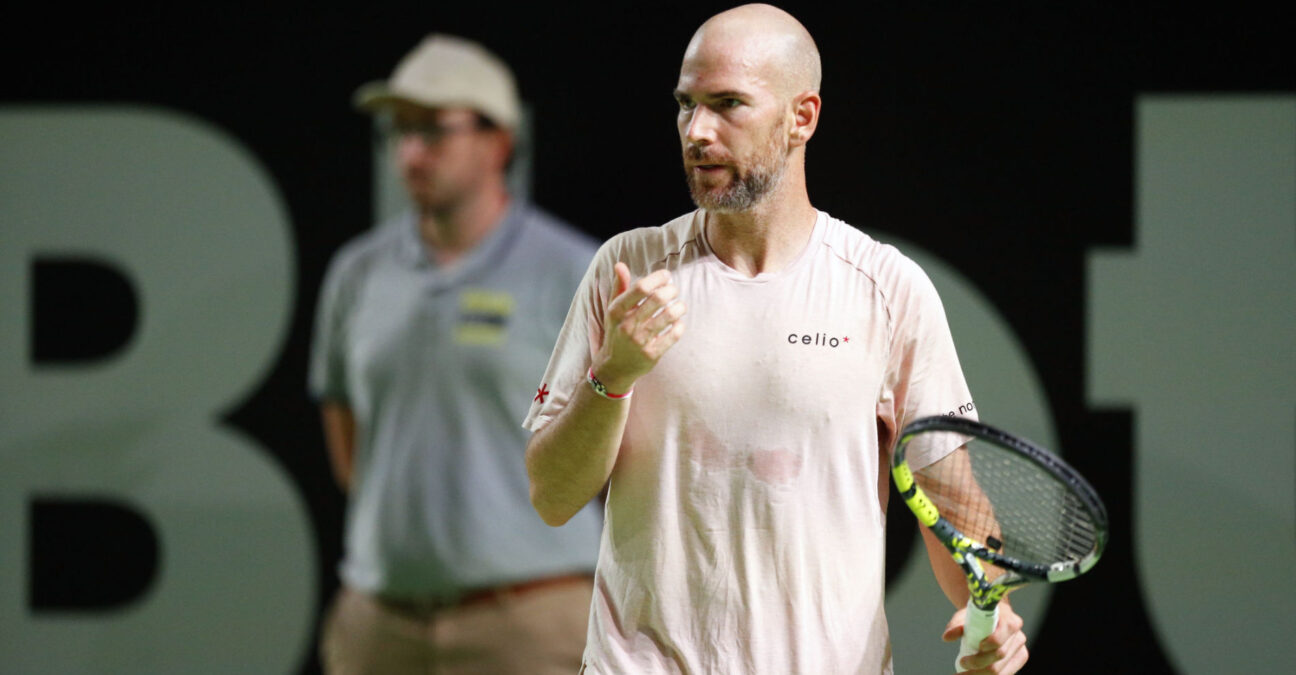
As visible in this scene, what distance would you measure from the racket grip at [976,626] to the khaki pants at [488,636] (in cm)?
198

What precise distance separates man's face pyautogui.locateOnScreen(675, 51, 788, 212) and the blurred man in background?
6.12 feet

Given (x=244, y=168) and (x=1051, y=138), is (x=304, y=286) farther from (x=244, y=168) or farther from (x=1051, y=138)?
(x=1051, y=138)

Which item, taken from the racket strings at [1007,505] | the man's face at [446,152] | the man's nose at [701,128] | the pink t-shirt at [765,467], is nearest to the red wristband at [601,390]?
the pink t-shirt at [765,467]

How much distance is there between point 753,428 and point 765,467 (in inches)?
2.8

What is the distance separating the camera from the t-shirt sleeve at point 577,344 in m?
2.37

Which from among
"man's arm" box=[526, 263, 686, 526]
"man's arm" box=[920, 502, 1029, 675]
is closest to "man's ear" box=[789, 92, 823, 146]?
"man's arm" box=[526, 263, 686, 526]

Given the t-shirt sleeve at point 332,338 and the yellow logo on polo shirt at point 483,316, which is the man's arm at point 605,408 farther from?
the t-shirt sleeve at point 332,338

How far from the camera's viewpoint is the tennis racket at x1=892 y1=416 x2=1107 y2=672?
6.75 ft

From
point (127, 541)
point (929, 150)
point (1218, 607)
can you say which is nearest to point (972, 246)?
point (929, 150)

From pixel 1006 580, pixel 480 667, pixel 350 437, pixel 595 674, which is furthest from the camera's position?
pixel 350 437

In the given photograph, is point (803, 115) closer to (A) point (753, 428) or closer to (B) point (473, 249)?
(A) point (753, 428)

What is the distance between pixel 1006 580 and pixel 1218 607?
2.38m

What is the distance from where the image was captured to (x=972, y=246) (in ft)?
13.8

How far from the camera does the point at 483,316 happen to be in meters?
4.20
